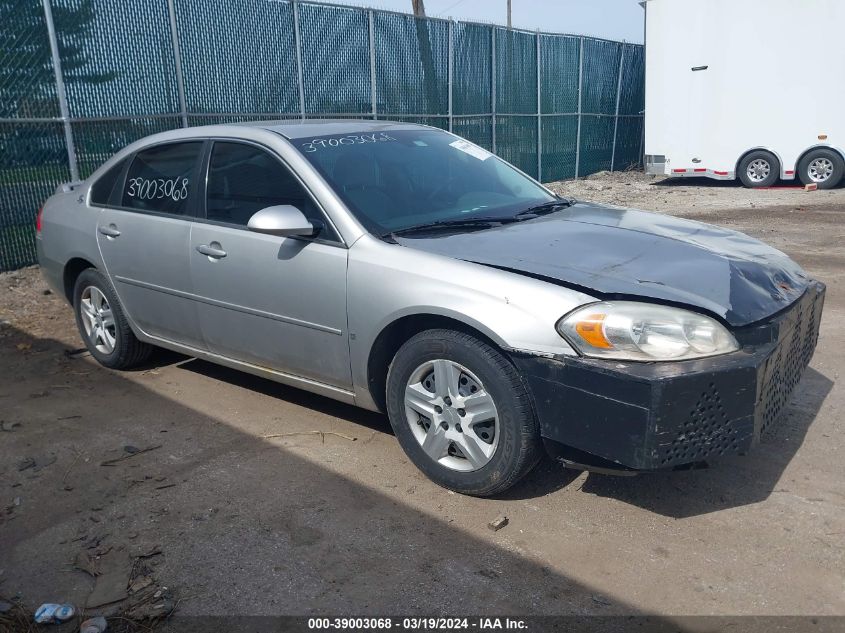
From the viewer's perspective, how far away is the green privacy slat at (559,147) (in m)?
17.4

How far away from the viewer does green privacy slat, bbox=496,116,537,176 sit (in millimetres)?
15898

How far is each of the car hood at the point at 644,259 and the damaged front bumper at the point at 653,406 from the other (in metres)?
0.23

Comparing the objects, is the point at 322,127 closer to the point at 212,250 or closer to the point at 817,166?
the point at 212,250

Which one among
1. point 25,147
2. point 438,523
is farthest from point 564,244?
point 25,147

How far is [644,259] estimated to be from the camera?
11.8ft

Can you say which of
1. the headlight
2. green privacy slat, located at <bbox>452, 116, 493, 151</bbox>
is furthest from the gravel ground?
green privacy slat, located at <bbox>452, 116, 493, 151</bbox>

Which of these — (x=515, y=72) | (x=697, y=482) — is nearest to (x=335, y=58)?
(x=515, y=72)

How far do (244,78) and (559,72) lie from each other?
915cm

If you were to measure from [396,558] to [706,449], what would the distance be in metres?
1.29

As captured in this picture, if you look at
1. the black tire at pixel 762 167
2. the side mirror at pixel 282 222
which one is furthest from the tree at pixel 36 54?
the black tire at pixel 762 167

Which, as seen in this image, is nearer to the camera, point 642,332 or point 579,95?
point 642,332

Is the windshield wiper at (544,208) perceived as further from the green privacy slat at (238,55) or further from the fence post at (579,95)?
the fence post at (579,95)

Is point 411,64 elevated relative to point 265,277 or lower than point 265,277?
elevated

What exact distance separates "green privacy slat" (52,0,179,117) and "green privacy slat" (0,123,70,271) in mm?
480
